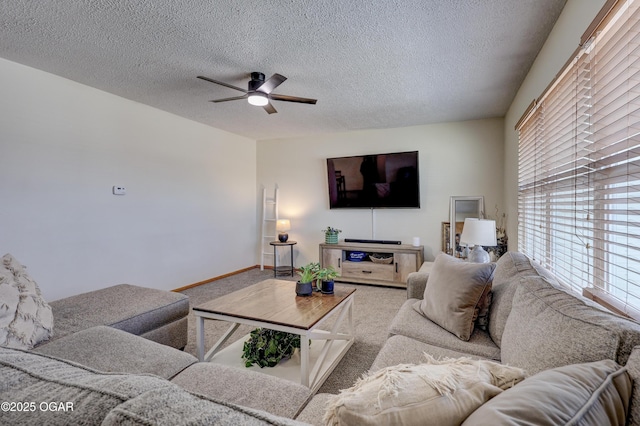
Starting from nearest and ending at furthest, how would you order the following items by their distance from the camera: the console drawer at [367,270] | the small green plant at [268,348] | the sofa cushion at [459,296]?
the sofa cushion at [459,296] < the small green plant at [268,348] < the console drawer at [367,270]

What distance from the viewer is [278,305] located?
209 cm

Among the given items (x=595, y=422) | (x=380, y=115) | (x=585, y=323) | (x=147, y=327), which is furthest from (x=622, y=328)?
(x=380, y=115)

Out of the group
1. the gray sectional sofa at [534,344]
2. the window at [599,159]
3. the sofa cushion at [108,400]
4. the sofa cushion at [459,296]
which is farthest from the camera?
the sofa cushion at [459,296]

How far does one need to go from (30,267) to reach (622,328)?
3958 millimetres

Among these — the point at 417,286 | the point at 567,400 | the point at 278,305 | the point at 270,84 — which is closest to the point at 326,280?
the point at 278,305

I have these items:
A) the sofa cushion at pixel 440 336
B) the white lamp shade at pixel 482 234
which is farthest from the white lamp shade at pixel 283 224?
the sofa cushion at pixel 440 336

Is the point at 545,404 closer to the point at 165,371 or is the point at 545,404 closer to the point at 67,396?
the point at 67,396

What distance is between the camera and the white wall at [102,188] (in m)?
2.62

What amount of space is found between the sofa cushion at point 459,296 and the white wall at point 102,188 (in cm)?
339

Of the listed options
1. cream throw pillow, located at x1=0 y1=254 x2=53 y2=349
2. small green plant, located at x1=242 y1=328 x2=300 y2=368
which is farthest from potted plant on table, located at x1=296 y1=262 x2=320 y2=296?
cream throw pillow, located at x1=0 y1=254 x2=53 y2=349

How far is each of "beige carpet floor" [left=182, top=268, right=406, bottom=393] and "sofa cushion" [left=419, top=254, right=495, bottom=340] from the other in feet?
2.38

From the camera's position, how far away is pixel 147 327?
80.2 inches

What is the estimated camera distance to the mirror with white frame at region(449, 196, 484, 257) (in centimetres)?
411

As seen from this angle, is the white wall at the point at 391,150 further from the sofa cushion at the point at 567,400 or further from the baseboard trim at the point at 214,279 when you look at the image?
the sofa cushion at the point at 567,400
